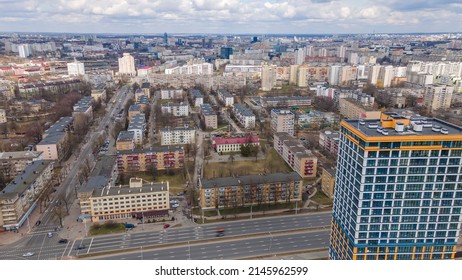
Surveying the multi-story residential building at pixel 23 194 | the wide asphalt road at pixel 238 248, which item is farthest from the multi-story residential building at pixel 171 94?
the wide asphalt road at pixel 238 248

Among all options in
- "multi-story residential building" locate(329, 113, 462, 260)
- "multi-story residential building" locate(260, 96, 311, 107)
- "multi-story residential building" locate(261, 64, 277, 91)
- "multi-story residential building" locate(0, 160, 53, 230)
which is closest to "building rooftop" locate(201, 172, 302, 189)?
"multi-story residential building" locate(329, 113, 462, 260)

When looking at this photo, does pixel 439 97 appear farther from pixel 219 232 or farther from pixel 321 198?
pixel 219 232

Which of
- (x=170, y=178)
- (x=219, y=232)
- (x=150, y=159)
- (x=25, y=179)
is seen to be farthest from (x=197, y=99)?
(x=219, y=232)

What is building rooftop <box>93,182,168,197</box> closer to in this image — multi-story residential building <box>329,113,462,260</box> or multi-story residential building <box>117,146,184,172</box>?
multi-story residential building <box>117,146,184,172</box>

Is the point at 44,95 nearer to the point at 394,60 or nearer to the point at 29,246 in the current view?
the point at 29,246

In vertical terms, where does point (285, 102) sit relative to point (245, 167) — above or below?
above
